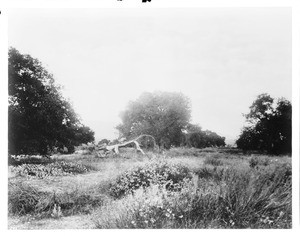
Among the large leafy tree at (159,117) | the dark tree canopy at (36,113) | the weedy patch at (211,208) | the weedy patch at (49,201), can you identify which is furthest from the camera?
the dark tree canopy at (36,113)

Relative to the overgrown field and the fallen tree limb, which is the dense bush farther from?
the fallen tree limb

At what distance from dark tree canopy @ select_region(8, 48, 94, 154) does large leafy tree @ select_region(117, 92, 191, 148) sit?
0.57 meters

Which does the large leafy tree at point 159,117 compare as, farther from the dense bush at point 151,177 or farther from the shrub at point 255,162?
the shrub at point 255,162

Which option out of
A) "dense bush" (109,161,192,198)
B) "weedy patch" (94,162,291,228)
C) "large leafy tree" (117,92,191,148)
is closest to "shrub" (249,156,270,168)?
"weedy patch" (94,162,291,228)

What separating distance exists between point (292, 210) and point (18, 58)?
13.9 ft

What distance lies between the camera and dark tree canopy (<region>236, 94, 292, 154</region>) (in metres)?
5.40

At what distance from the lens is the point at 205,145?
557cm

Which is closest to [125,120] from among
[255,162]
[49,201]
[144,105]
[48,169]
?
[144,105]

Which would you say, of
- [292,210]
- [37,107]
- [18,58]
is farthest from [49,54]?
[292,210]

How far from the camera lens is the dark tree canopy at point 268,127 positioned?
5.40 meters

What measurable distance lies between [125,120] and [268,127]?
1.98 metres

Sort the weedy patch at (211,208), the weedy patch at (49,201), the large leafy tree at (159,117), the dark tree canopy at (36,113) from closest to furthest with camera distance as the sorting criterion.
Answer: the weedy patch at (211,208) → the weedy patch at (49,201) → the large leafy tree at (159,117) → the dark tree canopy at (36,113)

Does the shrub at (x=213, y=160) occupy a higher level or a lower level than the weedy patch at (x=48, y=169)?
higher

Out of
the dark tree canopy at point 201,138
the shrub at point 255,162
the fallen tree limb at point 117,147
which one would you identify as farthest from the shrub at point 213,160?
the fallen tree limb at point 117,147
